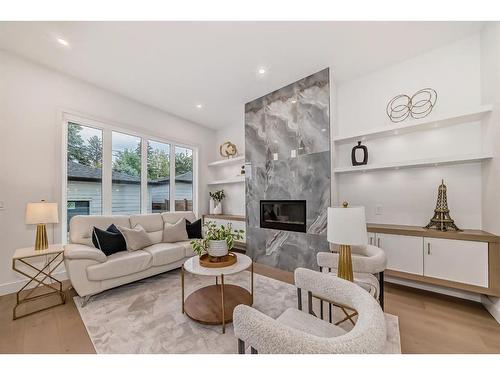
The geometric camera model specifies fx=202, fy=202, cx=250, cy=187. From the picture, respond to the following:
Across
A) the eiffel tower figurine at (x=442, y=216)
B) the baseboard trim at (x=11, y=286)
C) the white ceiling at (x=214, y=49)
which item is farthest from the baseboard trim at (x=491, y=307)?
the baseboard trim at (x=11, y=286)

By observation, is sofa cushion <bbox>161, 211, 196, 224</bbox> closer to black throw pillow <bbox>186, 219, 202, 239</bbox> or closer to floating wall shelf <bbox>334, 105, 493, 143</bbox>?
black throw pillow <bbox>186, 219, 202, 239</bbox>

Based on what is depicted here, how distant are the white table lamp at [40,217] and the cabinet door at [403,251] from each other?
13.4 ft

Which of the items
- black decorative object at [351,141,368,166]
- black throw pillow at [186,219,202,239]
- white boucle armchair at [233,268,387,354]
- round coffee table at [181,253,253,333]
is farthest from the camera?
black throw pillow at [186,219,202,239]

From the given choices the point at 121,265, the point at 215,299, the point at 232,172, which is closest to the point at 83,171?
the point at 121,265

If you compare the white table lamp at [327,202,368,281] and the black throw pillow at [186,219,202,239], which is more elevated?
the white table lamp at [327,202,368,281]

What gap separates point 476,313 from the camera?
2070 millimetres

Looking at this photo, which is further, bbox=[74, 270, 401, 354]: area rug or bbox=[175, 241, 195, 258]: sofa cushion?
bbox=[175, 241, 195, 258]: sofa cushion

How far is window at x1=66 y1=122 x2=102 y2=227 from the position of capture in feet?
10.5

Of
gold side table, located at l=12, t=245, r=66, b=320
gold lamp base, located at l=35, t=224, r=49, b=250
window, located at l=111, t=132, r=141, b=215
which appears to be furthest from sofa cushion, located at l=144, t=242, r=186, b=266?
window, located at l=111, t=132, r=141, b=215

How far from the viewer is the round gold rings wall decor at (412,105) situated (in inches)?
103

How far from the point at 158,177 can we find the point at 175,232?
5.19 feet
